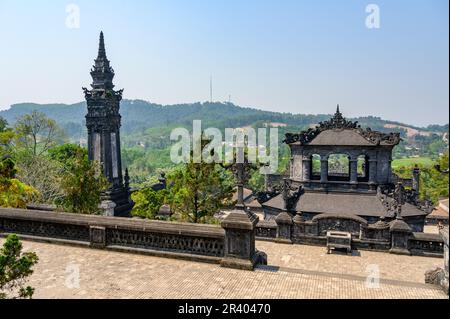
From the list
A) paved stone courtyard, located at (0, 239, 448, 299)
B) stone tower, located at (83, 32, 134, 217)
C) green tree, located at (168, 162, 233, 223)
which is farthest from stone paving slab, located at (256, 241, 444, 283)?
stone tower, located at (83, 32, 134, 217)

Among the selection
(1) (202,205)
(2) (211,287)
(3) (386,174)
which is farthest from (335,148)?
(2) (211,287)

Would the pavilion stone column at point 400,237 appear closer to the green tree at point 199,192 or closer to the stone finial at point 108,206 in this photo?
the green tree at point 199,192

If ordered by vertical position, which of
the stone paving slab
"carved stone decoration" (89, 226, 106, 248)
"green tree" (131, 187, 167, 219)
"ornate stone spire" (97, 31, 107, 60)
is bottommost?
the stone paving slab

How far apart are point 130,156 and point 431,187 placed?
148 meters

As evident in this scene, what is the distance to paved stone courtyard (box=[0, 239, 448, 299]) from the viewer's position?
9.35 m

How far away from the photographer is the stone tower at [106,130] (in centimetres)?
2928

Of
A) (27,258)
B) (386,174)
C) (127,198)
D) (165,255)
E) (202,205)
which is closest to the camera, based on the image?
(27,258)

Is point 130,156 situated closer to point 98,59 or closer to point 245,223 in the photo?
point 98,59

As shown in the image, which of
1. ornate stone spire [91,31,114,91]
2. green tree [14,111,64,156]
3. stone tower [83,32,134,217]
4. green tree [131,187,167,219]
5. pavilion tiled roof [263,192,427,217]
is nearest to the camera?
green tree [131,187,167,219]

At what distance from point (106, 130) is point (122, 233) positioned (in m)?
18.5

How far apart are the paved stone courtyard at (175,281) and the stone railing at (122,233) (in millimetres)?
352

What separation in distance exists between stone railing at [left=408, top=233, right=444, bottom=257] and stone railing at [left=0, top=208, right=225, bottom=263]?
10.8m

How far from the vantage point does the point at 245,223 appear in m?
11.1

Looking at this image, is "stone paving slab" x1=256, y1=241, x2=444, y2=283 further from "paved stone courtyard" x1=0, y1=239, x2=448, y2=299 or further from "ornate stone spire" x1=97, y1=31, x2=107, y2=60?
"ornate stone spire" x1=97, y1=31, x2=107, y2=60
